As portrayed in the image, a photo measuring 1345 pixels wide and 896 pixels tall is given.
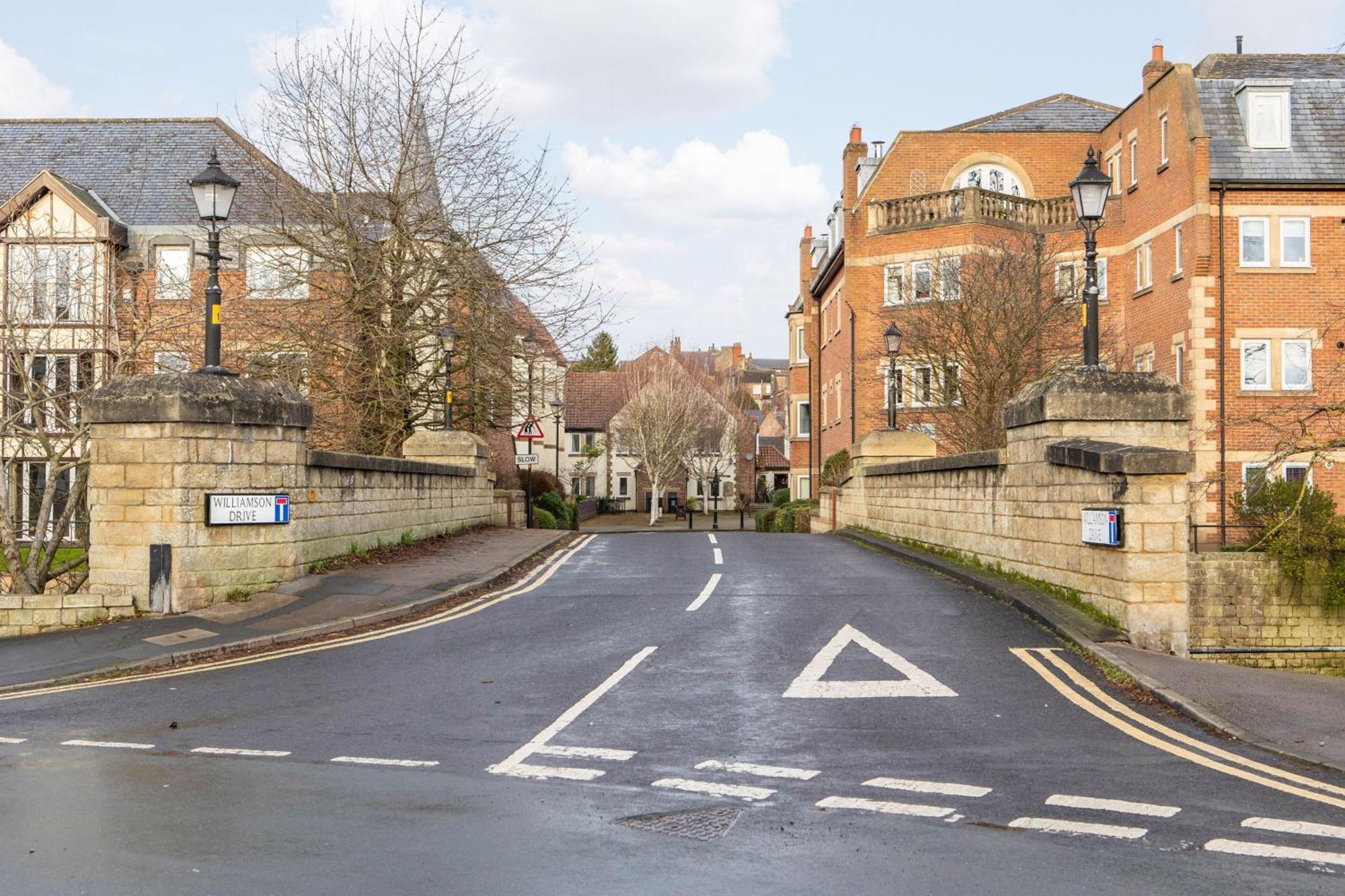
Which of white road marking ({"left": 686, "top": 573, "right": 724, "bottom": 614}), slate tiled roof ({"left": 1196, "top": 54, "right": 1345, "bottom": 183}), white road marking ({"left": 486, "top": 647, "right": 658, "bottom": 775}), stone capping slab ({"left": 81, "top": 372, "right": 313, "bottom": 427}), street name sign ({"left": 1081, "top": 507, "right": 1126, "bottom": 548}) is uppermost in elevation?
slate tiled roof ({"left": 1196, "top": 54, "right": 1345, "bottom": 183})

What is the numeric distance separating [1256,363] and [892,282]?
1103 centimetres

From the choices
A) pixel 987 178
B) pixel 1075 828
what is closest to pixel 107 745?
pixel 1075 828

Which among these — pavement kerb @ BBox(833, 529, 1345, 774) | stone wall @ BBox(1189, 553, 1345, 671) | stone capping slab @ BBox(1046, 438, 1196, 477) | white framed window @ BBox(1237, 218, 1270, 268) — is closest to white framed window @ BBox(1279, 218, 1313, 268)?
white framed window @ BBox(1237, 218, 1270, 268)

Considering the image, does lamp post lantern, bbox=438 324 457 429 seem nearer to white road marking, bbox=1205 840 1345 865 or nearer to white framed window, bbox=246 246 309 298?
white framed window, bbox=246 246 309 298

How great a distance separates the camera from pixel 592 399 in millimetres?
85000

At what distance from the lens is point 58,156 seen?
43812 millimetres

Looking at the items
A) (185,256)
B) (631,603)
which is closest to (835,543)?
(631,603)

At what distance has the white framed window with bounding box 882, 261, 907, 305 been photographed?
125 feet

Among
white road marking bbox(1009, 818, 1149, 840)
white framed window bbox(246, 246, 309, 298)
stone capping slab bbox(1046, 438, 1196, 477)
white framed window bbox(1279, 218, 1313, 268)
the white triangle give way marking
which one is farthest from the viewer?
white framed window bbox(1279, 218, 1313, 268)

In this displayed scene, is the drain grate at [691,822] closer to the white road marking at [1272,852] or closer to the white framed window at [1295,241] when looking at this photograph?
the white road marking at [1272,852]

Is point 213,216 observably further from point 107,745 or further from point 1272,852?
point 1272,852

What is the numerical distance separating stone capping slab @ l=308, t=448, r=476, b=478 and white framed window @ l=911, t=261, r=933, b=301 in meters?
15.1

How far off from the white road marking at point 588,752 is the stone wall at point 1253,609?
613 inches

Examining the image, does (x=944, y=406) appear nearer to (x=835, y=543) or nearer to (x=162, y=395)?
(x=835, y=543)
